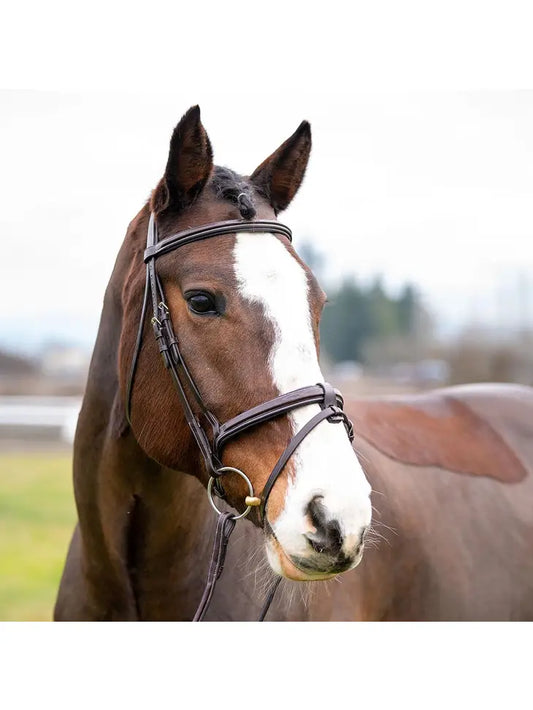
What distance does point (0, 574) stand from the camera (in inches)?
299

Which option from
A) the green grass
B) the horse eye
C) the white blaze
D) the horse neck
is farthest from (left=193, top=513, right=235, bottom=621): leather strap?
the green grass

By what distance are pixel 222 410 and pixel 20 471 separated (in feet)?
39.0

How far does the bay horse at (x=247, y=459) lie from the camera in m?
2.03

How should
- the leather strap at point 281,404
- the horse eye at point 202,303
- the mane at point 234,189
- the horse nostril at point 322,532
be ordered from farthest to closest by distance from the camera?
the mane at point 234,189, the horse eye at point 202,303, the leather strap at point 281,404, the horse nostril at point 322,532

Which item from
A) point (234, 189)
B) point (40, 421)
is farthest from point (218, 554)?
point (40, 421)

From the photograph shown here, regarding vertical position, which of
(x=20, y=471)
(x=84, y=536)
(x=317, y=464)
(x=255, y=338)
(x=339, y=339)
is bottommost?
(x=339, y=339)

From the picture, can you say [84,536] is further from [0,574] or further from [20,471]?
[20,471]

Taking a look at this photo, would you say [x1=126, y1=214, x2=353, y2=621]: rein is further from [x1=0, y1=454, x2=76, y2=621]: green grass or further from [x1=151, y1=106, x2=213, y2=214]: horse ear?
[x1=0, y1=454, x2=76, y2=621]: green grass

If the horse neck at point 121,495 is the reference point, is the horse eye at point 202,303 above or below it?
above

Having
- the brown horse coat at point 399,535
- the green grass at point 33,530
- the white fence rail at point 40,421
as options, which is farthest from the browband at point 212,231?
the white fence rail at point 40,421

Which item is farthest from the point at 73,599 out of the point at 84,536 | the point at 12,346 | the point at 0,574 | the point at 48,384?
the point at 48,384

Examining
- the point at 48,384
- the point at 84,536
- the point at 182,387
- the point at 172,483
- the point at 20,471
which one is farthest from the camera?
the point at 48,384

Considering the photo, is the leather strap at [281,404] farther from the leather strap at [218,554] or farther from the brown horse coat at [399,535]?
the brown horse coat at [399,535]

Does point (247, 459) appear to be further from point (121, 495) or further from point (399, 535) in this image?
point (399, 535)
